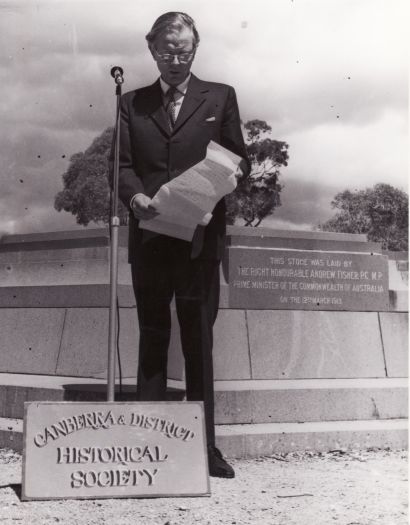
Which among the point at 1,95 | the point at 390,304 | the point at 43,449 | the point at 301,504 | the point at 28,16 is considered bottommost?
the point at 301,504

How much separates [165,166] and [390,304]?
12.0 feet

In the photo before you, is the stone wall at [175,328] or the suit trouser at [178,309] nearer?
the suit trouser at [178,309]

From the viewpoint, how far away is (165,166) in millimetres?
4848

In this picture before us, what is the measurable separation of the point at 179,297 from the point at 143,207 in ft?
2.18

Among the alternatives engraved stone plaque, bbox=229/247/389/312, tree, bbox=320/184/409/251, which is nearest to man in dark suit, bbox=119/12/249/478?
tree, bbox=320/184/409/251

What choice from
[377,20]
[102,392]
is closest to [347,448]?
[102,392]

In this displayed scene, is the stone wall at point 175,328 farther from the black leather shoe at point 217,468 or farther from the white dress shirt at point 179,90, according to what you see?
the white dress shirt at point 179,90

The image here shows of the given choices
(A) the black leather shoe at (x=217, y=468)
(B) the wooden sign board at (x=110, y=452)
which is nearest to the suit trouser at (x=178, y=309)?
(A) the black leather shoe at (x=217, y=468)

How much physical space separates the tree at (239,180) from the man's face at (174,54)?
2.02 ft

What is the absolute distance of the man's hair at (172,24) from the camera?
4.79m

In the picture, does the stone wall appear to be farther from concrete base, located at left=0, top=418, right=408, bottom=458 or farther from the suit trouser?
the suit trouser

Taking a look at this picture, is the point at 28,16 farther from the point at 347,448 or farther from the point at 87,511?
the point at 347,448

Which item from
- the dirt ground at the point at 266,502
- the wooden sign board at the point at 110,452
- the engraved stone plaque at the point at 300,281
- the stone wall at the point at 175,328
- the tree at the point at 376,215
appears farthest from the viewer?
the engraved stone plaque at the point at 300,281

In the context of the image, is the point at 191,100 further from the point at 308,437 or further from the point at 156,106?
the point at 308,437
